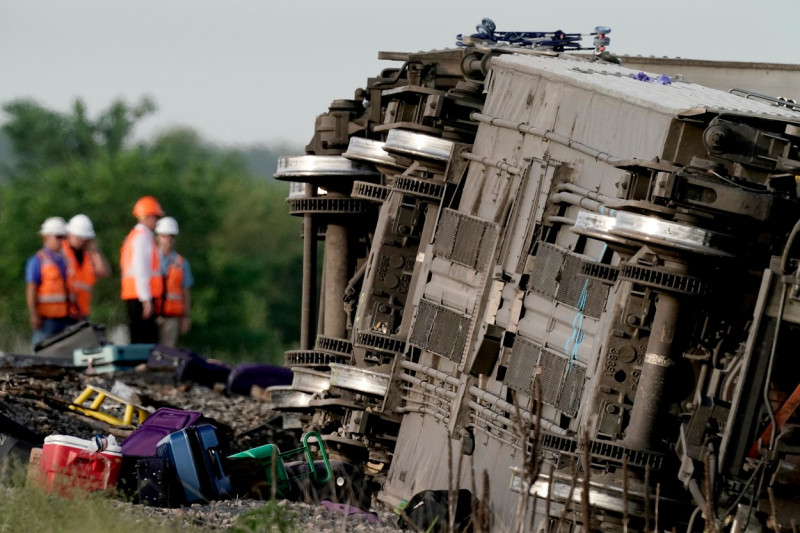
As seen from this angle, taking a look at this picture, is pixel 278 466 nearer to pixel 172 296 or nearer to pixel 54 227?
pixel 172 296

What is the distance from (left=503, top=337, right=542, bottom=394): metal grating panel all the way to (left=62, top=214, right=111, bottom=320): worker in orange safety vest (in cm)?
1250

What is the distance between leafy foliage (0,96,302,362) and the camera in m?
46.1

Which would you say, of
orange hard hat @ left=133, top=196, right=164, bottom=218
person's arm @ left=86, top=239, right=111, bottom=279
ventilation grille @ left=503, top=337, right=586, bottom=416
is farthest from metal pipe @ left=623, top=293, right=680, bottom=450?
person's arm @ left=86, top=239, right=111, bottom=279

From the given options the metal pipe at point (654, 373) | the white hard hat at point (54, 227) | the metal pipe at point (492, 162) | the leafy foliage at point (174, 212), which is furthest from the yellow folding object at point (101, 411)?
the leafy foliage at point (174, 212)

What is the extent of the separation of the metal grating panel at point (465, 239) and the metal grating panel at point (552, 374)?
1768 millimetres

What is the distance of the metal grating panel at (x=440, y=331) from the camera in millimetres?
15523

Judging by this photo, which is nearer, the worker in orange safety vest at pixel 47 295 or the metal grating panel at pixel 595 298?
the metal grating panel at pixel 595 298

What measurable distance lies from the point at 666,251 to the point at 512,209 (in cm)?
315

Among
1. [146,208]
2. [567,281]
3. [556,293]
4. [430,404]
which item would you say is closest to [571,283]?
[567,281]

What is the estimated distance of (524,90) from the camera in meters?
15.3

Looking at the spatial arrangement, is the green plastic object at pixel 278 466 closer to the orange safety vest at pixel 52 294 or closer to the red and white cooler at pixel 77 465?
A: the red and white cooler at pixel 77 465

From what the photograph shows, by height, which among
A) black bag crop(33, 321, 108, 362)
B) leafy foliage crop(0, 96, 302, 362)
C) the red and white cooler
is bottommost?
leafy foliage crop(0, 96, 302, 362)

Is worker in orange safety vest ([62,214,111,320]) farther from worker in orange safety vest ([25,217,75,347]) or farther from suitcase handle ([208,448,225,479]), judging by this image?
suitcase handle ([208,448,225,479])

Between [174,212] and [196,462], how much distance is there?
3620 cm
